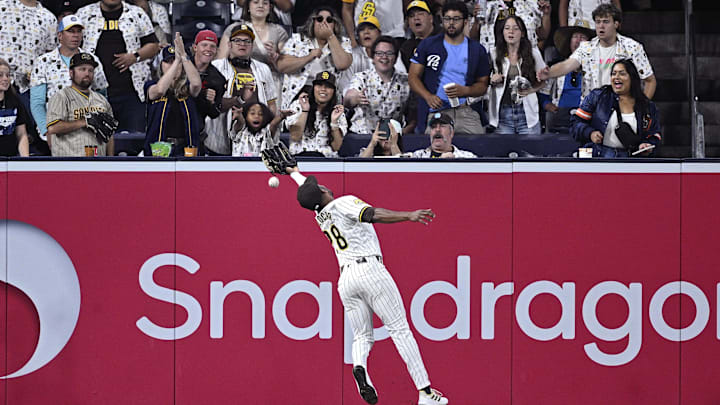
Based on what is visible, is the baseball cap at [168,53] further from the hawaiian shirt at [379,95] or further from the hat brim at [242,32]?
the hawaiian shirt at [379,95]

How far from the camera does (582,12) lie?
38.9 ft

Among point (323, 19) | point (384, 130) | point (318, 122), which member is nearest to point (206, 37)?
point (323, 19)

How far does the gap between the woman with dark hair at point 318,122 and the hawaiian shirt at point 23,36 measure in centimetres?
356

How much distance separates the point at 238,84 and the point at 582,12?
4809 millimetres

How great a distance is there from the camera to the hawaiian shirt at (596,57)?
430 inches

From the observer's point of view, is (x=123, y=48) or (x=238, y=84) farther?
(x=123, y=48)

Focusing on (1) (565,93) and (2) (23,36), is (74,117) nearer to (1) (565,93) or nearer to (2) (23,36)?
(2) (23,36)

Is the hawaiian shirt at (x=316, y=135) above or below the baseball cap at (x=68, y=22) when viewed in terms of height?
below

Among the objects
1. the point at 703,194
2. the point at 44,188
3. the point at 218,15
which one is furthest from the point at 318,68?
the point at 703,194

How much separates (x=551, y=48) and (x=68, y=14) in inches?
260

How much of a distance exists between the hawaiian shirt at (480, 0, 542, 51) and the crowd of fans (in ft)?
0.07

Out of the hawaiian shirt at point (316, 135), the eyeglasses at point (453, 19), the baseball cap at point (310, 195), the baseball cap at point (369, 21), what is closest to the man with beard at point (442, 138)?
the hawaiian shirt at point (316, 135)

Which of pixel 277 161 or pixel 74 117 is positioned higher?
pixel 74 117

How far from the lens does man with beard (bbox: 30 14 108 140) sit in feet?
34.6
